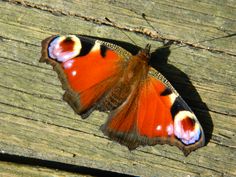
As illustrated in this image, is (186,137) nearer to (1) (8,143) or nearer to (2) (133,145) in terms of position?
(2) (133,145)

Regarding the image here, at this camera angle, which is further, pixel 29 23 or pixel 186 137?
pixel 29 23

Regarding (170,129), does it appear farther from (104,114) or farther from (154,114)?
(104,114)

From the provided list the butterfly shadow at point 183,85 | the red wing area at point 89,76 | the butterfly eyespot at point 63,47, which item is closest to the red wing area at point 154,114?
the butterfly shadow at point 183,85

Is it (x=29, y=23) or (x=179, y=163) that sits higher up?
(x=29, y=23)

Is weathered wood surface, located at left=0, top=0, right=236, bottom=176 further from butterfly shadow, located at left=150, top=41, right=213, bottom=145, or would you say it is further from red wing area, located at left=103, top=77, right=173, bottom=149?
red wing area, located at left=103, top=77, right=173, bottom=149

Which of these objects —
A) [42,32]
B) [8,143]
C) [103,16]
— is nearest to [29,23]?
[42,32]

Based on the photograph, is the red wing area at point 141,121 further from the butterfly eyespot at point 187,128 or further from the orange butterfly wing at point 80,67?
the orange butterfly wing at point 80,67

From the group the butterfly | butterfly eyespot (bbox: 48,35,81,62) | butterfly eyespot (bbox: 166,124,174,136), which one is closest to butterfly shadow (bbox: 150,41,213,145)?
the butterfly
